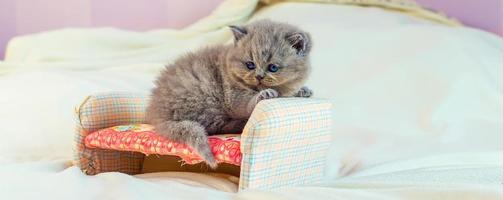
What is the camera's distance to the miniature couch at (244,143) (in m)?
1.12

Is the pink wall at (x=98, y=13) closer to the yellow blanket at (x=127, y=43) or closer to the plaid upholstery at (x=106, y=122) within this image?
the yellow blanket at (x=127, y=43)

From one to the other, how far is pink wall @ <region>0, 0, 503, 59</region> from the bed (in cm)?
17

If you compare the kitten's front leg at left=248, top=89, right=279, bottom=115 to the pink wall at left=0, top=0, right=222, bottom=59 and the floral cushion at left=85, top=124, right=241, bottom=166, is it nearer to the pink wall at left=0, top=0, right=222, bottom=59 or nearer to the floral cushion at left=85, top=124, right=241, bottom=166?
the floral cushion at left=85, top=124, right=241, bottom=166

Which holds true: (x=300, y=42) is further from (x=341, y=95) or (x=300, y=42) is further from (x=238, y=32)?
(x=341, y=95)

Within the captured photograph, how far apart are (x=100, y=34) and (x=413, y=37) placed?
41.7 inches

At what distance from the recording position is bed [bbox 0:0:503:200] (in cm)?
115

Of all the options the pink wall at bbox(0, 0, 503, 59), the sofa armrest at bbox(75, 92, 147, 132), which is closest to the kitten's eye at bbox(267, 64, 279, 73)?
the sofa armrest at bbox(75, 92, 147, 132)

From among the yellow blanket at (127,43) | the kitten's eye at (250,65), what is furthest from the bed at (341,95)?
the kitten's eye at (250,65)

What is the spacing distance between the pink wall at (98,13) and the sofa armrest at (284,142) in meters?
1.42

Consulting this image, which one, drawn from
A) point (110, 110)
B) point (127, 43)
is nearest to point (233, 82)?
point (110, 110)

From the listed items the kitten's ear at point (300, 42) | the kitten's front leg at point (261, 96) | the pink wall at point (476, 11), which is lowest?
the kitten's front leg at point (261, 96)

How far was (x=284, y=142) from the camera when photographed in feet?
3.76

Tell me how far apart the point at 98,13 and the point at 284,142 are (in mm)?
1589

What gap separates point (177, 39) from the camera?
2.28 m
